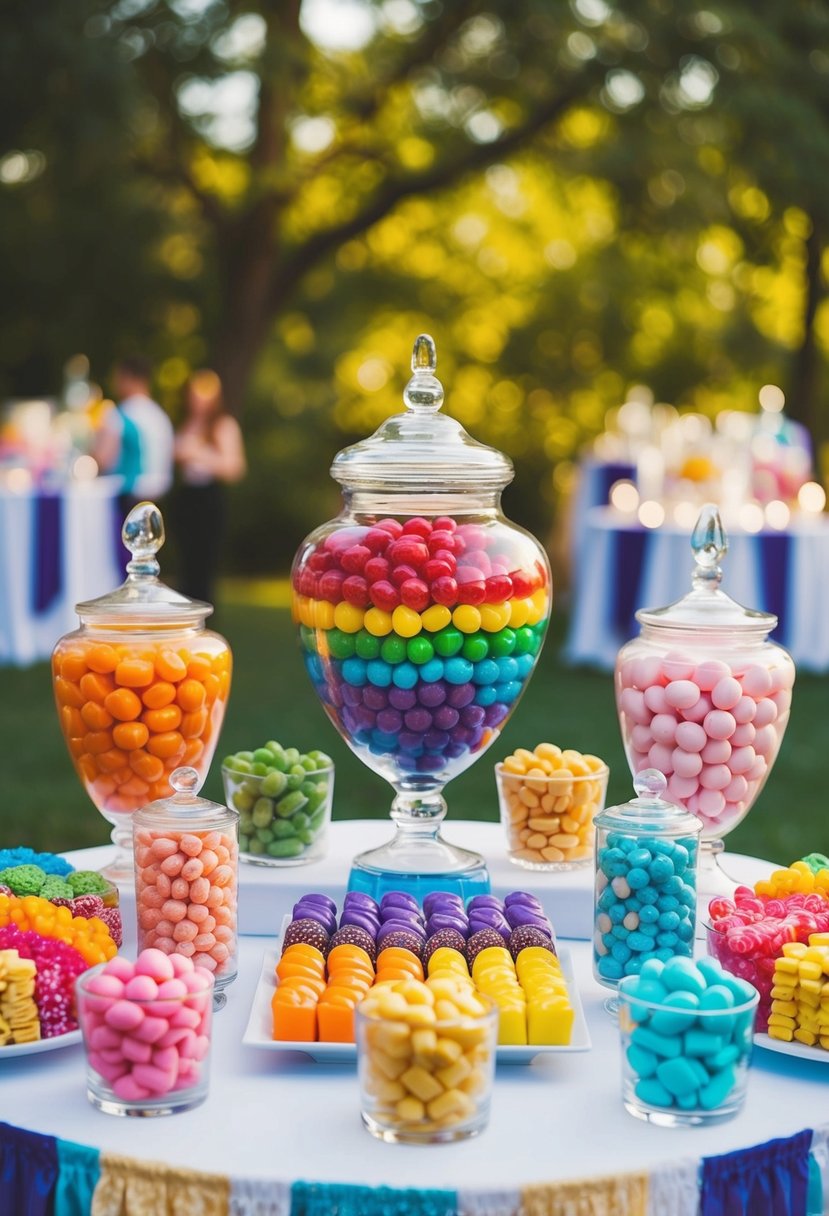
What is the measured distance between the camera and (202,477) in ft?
23.8

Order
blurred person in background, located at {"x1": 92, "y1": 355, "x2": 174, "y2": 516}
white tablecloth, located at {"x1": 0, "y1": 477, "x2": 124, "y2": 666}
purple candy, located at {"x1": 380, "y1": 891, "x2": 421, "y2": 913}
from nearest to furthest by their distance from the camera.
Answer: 1. purple candy, located at {"x1": 380, "y1": 891, "x2": 421, "y2": 913}
2. white tablecloth, located at {"x1": 0, "y1": 477, "x2": 124, "y2": 666}
3. blurred person in background, located at {"x1": 92, "y1": 355, "x2": 174, "y2": 516}

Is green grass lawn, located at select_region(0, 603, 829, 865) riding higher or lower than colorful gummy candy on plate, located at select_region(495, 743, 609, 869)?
lower

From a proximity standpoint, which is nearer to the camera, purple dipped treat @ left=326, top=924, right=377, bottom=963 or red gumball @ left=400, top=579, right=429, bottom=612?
purple dipped treat @ left=326, top=924, right=377, bottom=963

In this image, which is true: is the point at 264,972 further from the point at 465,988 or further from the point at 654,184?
the point at 654,184

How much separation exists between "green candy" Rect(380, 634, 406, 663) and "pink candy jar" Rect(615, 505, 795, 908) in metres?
0.29

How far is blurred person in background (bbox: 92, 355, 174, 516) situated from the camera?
6695mm

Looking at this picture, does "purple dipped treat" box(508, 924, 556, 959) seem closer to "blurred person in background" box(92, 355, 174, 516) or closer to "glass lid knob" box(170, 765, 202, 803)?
"glass lid knob" box(170, 765, 202, 803)

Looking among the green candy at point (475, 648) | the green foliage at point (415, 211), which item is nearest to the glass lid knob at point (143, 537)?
the green candy at point (475, 648)

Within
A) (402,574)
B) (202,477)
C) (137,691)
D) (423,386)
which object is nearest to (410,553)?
(402,574)

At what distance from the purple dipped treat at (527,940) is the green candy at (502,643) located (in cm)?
31

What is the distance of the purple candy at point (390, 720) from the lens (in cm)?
161

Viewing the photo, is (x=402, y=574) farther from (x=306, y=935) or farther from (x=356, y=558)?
(x=306, y=935)

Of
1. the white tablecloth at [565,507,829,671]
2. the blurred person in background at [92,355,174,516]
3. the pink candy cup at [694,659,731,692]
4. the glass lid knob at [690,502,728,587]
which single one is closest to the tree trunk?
the white tablecloth at [565,507,829,671]

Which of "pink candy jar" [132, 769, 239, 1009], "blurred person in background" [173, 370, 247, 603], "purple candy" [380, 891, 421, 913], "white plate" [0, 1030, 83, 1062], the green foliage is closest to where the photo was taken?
"white plate" [0, 1030, 83, 1062]
